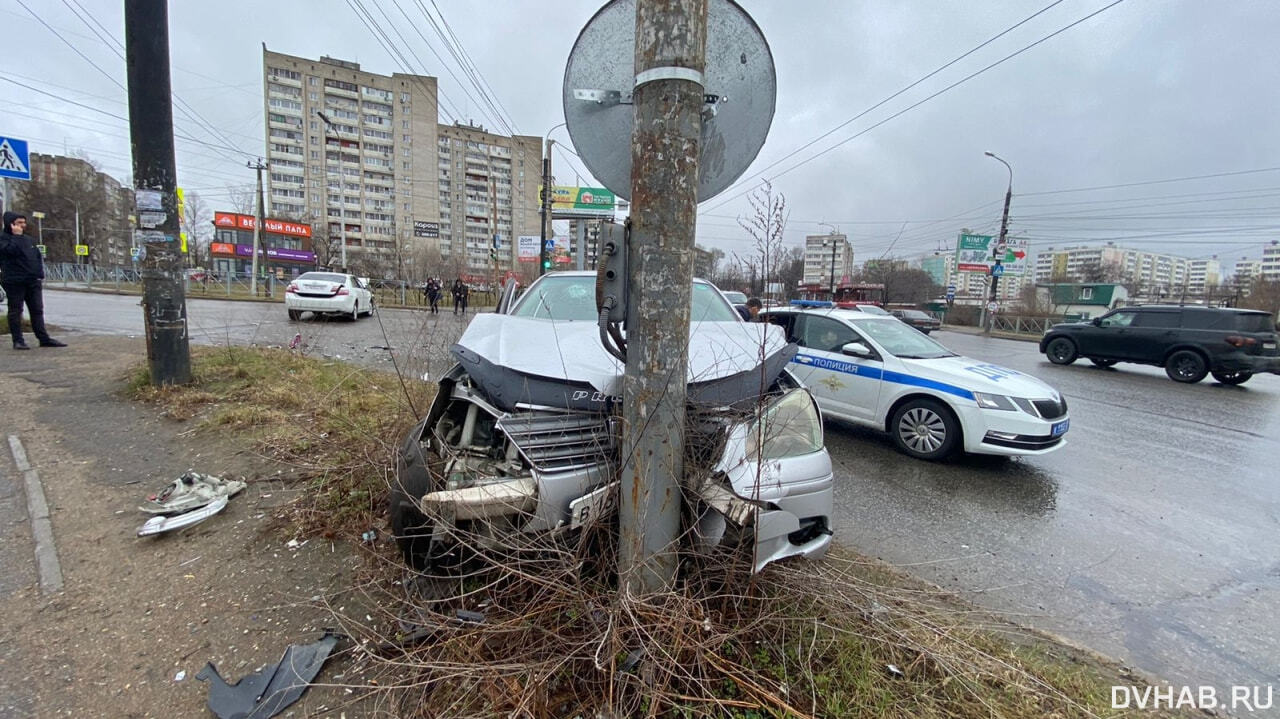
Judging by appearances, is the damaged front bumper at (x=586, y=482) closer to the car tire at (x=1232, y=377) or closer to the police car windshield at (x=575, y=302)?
the police car windshield at (x=575, y=302)

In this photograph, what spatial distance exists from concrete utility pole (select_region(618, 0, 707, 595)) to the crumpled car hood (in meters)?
0.44

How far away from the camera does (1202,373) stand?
443 inches

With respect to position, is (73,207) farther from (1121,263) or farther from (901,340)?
(1121,263)

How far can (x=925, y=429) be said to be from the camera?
5.17 metres

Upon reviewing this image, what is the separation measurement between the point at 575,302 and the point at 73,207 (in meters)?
71.4

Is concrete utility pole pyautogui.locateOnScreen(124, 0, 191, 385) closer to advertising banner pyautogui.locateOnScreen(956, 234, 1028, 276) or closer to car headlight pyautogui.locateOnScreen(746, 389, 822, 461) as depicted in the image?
car headlight pyautogui.locateOnScreen(746, 389, 822, 461)

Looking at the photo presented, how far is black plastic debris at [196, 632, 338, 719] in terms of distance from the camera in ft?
5.79

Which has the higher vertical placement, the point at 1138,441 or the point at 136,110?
the point at 136,110

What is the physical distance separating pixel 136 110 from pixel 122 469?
3.68 m

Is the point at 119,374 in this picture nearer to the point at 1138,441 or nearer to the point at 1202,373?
the point at 1138,441

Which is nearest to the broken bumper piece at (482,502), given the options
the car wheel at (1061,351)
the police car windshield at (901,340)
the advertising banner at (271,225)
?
the police car windshield at (901,340)

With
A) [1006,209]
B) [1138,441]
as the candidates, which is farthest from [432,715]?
[1006,209]

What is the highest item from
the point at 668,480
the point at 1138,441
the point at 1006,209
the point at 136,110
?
the point at 1006,209

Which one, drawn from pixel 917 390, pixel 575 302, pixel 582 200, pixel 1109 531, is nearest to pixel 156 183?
pixel 575 302
